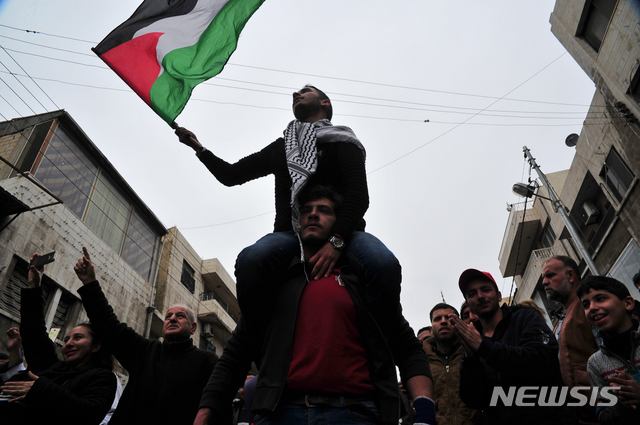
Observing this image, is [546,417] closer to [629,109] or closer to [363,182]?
[363,182]

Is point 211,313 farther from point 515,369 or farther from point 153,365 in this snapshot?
point 515,369

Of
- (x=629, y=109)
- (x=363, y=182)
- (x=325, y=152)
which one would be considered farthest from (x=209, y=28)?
(x=629, y=109)

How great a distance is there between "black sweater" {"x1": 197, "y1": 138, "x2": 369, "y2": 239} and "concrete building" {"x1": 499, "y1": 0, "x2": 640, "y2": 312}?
13.1m

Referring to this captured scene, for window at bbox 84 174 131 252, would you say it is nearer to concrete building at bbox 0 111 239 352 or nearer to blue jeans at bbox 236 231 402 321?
concrete building at bbox 0 111 239 352

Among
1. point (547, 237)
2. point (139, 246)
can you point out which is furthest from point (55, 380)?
point (547, 237)

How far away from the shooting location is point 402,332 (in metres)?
1.95

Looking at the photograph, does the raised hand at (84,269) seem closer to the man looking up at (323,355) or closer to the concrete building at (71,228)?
the man looking up at (323,355)

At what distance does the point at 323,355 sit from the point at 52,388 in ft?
7.23

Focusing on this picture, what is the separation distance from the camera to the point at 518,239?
2250 cm

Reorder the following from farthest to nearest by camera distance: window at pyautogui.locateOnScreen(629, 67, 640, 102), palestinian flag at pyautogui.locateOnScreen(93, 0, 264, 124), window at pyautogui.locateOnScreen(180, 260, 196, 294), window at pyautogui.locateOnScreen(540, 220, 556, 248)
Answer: window at pyautogui.locateOnScreen(180, 260, 196, 294)
window at pyautogui.locateOnScreen(540, 220, 556, 248)
window at pyautogui.locateOnScreen(629, 67, 640, 102)
palestinian flag at pyautogui.locateOnScreen(93, 0, 264, 124)

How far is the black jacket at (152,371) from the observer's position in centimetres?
326

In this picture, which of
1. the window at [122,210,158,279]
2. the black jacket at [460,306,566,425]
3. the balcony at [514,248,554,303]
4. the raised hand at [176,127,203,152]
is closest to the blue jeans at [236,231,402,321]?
the raised hand at [176,127,203,152]

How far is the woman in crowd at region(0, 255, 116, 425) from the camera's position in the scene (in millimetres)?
2889

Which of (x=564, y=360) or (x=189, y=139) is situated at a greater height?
(x=189, y=139)
